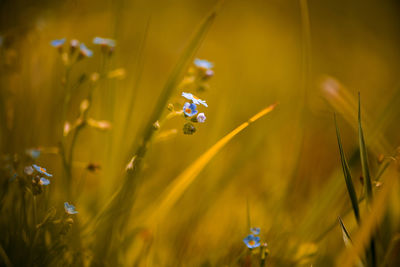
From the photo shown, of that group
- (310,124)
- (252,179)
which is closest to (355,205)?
(252,179)

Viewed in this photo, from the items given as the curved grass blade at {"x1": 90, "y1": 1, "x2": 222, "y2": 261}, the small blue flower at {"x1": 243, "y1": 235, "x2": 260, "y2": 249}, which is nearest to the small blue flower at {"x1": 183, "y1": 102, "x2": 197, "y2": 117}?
the curved grass blade at {"x1": 90, "y1": 1, "x2": 222, "y2": 261}

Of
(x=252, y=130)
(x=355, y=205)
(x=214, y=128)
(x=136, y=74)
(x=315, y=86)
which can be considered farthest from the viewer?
(x=315, y=86)

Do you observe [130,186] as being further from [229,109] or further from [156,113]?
[229,109]

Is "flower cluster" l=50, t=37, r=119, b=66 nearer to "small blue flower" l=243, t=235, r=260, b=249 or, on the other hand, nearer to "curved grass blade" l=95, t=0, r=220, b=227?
"curved grass blade" l=95, t=0, r=220, b=227

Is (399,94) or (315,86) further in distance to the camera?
(315,86)

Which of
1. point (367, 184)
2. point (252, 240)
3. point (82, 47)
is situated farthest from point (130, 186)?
point (367, 184)

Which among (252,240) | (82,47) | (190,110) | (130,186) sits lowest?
(252,240)

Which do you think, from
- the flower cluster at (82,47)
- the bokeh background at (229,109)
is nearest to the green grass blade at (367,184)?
the bokeh background at (229,109)

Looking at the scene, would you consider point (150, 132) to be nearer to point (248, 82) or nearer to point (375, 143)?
point (375, 143)
